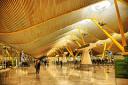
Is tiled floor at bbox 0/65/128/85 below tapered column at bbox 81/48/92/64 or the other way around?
below

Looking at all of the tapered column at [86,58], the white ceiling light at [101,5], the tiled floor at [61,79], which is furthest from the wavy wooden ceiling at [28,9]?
the tapered column at [86,58]

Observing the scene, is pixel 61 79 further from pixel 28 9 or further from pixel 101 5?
pixel 101 5

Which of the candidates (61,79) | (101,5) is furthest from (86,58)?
(61,79)

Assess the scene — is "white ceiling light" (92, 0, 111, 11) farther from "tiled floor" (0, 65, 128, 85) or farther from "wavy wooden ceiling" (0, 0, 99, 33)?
"tiled floor" (0, 65, 128, 85)

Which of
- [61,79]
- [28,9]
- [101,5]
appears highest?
[101,5]

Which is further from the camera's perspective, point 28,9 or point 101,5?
point 101,5

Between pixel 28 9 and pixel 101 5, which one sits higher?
pixel 101 5

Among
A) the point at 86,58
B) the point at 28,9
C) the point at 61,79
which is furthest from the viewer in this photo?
the point at 86,58

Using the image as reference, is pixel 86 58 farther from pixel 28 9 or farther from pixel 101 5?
pixel 28 9

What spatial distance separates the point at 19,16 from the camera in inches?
779

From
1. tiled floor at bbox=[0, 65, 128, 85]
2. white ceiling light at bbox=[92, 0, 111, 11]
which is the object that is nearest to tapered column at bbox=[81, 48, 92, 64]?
white ceiling light at bbox=[92, 0, 111, 11]

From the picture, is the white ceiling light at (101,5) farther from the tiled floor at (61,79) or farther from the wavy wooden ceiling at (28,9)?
the tiled floor at (61,79)

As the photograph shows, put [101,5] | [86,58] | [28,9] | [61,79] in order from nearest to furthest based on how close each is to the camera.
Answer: [61,79], [28,9], [101,5], [86,58]

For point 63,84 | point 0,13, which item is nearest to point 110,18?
point 0,13
